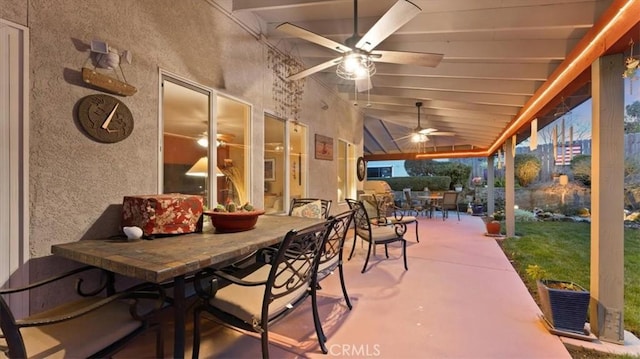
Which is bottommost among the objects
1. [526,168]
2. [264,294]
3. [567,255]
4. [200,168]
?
[567,255]

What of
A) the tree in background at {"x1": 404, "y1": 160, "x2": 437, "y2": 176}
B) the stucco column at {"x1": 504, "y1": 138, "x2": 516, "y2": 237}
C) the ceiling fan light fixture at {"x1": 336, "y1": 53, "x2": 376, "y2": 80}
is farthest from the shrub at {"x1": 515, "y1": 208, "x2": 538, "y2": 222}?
the ceiling fan light fixture at {"x1": 336, "y1": 53, "x2": 376, "y2": 80}

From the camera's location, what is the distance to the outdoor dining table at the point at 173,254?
4.09 feet

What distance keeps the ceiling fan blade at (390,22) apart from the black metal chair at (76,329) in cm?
230

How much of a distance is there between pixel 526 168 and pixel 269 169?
23.9 ft

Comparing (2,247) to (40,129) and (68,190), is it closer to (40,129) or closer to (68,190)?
(68,190)

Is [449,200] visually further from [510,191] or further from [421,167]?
[421,167]

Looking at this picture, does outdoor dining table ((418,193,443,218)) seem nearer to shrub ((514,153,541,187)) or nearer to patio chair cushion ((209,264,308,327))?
shrub ((514,153,541,187))

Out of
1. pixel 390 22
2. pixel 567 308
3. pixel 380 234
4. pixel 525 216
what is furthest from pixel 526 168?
pixel 390 22

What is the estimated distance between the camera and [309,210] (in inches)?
143

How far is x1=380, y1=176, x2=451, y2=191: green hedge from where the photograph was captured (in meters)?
11.6

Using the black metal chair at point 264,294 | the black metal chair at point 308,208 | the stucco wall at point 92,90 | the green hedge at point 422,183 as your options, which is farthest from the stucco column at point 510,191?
the green hedge at point 422,183

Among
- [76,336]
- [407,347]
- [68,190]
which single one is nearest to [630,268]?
[407,347]

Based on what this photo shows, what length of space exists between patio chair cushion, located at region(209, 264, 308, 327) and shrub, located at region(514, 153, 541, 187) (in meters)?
7.89

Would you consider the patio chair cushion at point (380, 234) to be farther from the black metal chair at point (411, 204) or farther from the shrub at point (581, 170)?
the black metal chair at point (411, 204)
